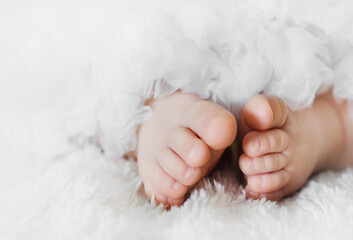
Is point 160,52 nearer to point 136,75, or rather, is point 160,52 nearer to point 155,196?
point 136,75

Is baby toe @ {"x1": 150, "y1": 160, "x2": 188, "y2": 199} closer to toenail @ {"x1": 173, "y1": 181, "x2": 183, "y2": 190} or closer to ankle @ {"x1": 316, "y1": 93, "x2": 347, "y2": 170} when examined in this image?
toenail @ {"x1": 173, "y1": 181, "x2": 183, "y2": 190}

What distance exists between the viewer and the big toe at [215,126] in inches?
17.8

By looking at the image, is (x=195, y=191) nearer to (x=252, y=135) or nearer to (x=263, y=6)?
(x=252, y=135)

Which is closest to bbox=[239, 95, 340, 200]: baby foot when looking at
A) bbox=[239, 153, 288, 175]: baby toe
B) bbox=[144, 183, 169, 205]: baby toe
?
bbox=[239, 153, 288, 175]: baby toe

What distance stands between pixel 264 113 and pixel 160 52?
173mm

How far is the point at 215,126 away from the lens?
1.48 ft

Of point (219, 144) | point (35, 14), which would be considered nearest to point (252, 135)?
point (219, 144)

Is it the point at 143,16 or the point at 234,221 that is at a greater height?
the point at 143,16

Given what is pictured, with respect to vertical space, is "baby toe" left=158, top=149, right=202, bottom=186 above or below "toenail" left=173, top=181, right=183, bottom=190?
above

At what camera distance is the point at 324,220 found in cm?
45

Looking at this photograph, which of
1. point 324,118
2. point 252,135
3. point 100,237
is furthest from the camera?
point 324,118

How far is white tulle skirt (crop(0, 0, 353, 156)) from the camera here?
0.55 m

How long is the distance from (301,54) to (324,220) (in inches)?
10.0

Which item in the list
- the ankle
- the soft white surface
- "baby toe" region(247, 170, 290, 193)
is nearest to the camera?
the soft white surface
